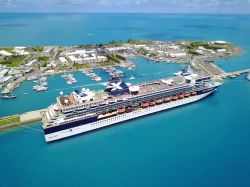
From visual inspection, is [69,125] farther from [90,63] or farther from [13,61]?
[13,61]

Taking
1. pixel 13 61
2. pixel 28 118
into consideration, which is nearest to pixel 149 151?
pixel 28 118

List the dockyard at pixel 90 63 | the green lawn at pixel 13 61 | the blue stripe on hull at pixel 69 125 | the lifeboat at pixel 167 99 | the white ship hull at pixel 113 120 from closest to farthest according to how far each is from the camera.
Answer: the blue stripe on hull at pixel 69 125 < the white ship hull at pixel 113 120 < the lifeboat at pixel 167 99 < the dockyard at pixel 90 63 < the green lawn at pixel 13 61

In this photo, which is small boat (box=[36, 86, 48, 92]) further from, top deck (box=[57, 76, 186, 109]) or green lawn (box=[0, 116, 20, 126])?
top deck (box=[57, 76, 186, 109])

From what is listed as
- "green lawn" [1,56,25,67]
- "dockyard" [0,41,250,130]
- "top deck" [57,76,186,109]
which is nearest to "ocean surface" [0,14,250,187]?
"top deck" [57,76,186,109]

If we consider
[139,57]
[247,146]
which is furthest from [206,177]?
[139,57]

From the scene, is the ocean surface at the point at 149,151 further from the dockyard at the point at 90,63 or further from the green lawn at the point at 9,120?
the dockyard at the point at 90,63

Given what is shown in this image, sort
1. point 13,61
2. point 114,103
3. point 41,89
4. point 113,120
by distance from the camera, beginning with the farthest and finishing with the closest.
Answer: point 13,61 < point 41,89 < point 114,103 < point 113,120

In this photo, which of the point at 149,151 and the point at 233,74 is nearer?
the point at 149,151

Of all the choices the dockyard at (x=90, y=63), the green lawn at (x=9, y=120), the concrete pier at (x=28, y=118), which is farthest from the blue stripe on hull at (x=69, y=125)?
the green lawn at (x=9, y=120)

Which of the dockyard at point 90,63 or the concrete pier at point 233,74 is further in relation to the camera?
the concrete pier at point 233,74
